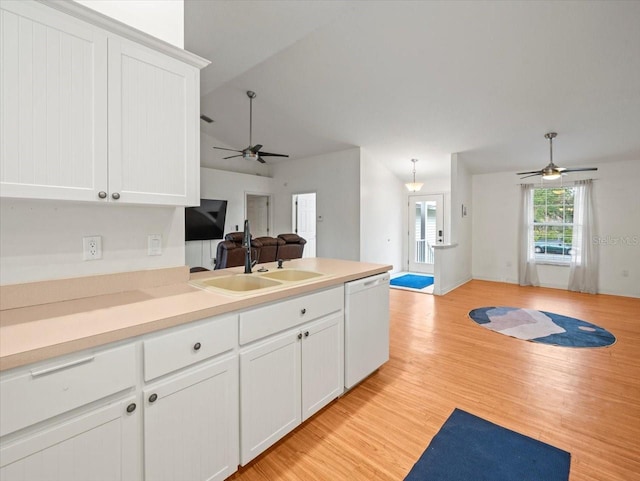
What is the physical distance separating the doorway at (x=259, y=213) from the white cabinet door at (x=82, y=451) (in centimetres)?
722

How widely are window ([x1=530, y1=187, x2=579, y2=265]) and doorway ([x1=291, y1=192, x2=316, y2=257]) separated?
16.4 ft

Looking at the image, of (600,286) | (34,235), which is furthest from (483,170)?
(34,235)

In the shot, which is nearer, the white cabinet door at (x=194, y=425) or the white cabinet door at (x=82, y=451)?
the white cabinet door at (x=82, y=451)

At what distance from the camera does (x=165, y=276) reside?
5.83 feet

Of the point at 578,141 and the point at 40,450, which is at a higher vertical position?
the point at 578,141

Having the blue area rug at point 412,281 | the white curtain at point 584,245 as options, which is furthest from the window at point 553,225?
the blue area rug at point 412,281

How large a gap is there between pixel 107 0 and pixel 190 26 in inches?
62.3

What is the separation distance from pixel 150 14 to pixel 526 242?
23.7 ft

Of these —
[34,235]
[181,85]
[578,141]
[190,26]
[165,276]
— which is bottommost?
[165,276]

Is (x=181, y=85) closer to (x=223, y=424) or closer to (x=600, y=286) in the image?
(x=223, y=424)

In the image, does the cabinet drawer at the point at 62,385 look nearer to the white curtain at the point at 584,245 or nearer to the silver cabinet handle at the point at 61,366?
the silver cabinet handle at the point at 61,366

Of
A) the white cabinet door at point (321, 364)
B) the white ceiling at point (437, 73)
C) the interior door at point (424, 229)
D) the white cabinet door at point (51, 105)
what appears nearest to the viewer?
the white cabinet door at point (51, 105)

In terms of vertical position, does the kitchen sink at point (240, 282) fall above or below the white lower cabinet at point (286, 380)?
above

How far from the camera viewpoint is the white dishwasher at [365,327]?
2146 mm
